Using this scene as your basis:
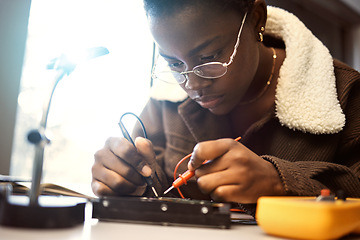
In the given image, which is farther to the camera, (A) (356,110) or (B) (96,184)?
(A) (356,110)

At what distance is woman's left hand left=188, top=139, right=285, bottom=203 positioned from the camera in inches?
22.7

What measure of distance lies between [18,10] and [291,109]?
123 cm

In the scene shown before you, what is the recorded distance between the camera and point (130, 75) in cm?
192

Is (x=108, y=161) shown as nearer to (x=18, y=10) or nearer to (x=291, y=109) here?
(x=291, y=109)

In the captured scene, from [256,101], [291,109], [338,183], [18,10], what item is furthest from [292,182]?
[18,10]

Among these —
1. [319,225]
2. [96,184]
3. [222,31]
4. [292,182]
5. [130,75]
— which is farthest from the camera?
[130,75]

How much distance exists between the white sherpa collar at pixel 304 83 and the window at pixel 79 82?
758mm

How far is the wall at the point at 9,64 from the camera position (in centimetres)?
146

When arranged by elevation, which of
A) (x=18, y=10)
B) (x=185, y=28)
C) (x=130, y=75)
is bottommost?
(x=185, y=28)

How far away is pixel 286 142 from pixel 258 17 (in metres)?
0.35

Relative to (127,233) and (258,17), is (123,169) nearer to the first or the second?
(127,233)

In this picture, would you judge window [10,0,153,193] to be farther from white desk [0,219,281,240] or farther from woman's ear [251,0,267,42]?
white desk [0,219,281,240]

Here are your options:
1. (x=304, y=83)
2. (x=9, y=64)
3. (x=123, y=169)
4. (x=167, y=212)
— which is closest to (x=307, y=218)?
(x=167, y=212)

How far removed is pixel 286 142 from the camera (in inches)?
37.4
